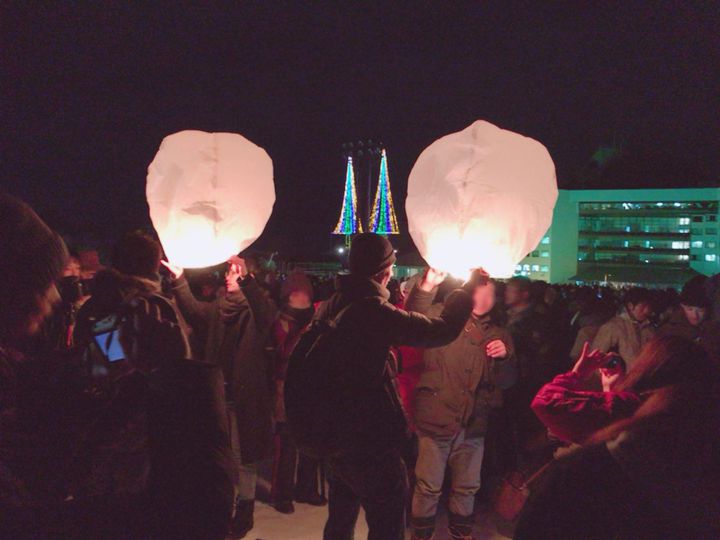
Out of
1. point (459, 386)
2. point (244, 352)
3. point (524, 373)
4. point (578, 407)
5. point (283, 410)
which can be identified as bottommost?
point (283, 410)

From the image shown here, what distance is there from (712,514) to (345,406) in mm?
1709

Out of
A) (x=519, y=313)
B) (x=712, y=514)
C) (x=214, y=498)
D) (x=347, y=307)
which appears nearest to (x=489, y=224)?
(x=347, y=307)

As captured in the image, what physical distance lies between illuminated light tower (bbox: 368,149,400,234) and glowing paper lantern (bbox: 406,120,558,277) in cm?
4900

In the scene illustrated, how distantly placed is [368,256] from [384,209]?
169ft

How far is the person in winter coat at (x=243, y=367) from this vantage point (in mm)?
4375

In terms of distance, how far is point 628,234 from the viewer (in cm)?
7075

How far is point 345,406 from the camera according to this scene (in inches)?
114

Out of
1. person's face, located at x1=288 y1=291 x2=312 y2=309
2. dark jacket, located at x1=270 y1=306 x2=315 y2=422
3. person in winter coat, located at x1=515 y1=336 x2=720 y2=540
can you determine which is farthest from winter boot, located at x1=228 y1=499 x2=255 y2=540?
person in winter coat, located at x1=515 y1=336 x2=720 y2=540

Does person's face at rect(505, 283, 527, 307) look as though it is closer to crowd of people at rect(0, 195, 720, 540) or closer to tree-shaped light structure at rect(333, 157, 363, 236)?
crowd of people at rect(0, 195, 720, 540)

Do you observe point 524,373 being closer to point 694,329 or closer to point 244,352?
point 694,329

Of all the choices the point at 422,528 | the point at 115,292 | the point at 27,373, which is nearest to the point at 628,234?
the point at 422,528

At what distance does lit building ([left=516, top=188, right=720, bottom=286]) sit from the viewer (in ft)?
215

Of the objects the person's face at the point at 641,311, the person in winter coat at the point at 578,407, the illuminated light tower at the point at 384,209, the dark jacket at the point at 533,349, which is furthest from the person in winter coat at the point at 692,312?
the illuminated light tower at the point at 384,209

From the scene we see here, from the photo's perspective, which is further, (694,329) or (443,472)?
(694,329)
